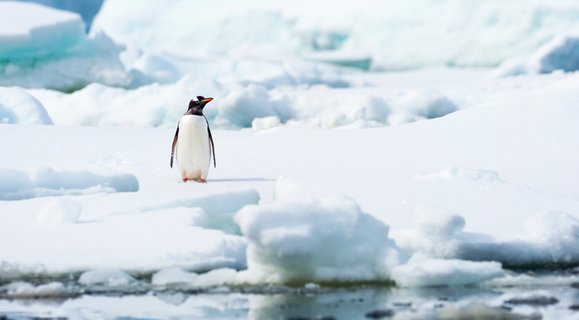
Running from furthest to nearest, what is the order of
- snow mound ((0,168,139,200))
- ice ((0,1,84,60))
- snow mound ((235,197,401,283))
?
A: ice ((0,1,84,60)) → snow mound ((0,168,139,200)) → snow mound ((235,197,401,283))

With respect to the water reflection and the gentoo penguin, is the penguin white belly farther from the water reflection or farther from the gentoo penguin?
the water reflection

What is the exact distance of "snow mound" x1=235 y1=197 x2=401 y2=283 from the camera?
405 cm

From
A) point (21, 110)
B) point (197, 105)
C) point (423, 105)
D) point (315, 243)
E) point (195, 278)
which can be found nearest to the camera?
point (315, 243)

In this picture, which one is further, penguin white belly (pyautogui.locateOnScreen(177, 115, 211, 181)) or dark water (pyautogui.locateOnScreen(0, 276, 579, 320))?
penguin white belly (pyautogui.locateOnScreen(177, 115, 211, 181))

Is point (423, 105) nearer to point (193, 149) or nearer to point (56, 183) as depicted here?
point (193, 149)

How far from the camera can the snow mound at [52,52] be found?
44.0 feet

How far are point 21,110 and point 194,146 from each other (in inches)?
109

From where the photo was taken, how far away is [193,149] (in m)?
6.26

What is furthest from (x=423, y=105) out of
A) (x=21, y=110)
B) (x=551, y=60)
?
(x=551, y=60)

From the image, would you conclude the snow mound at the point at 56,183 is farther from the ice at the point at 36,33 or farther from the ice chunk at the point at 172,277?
the ice at the point at 36,33

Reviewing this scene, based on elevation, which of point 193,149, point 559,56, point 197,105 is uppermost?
point 559,56

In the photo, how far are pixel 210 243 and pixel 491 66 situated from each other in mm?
15330

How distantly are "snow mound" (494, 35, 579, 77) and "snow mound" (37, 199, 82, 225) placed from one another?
11.4 m

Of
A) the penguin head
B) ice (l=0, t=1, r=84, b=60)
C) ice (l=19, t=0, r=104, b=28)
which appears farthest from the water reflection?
ice (l=19, t=0, r=104, b=28)
